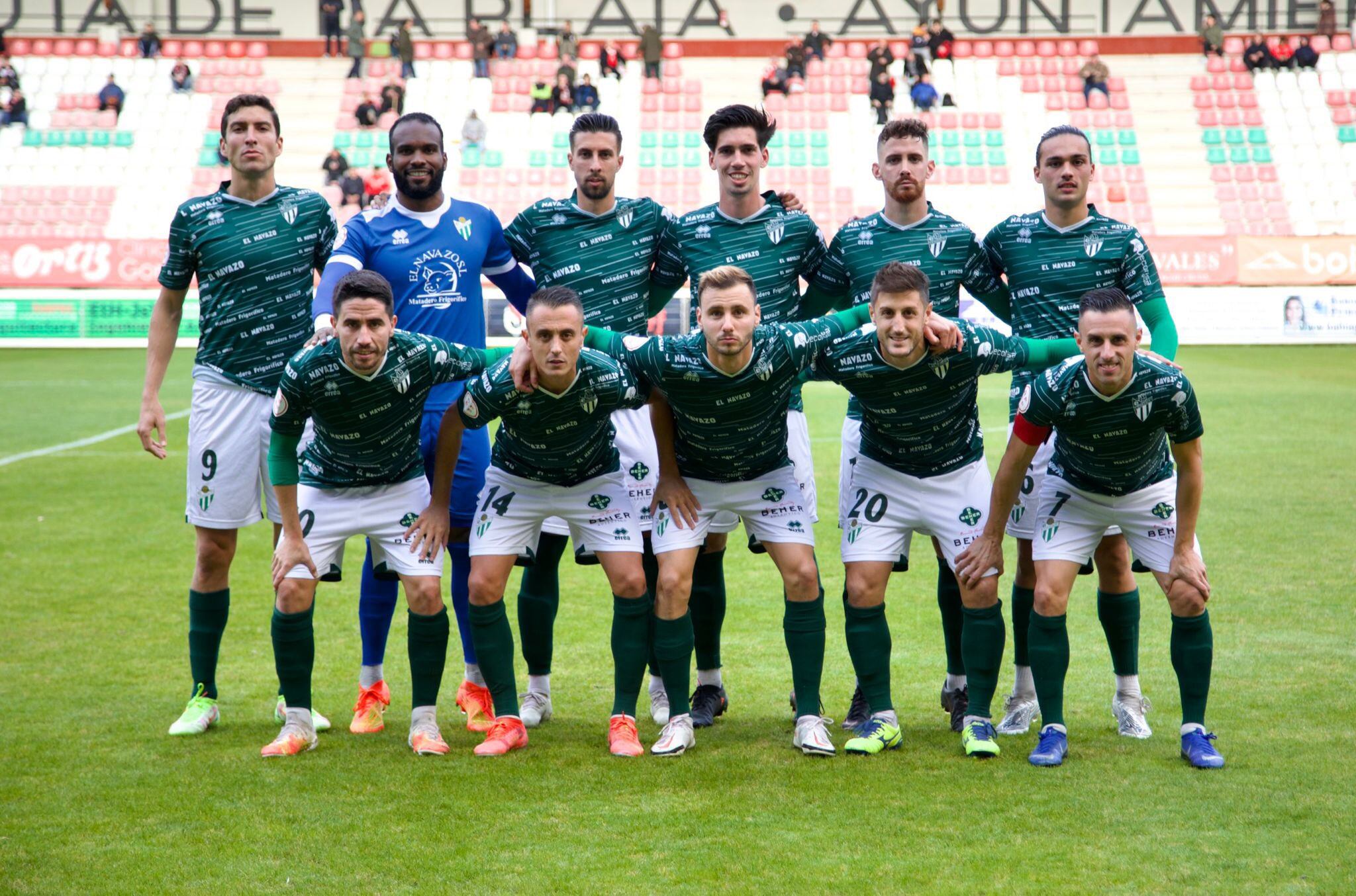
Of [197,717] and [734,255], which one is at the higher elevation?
[734,255]

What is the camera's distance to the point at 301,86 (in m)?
32.9

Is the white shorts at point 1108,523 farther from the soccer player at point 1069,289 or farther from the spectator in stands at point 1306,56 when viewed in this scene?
the spectator in stands at point 1306,56

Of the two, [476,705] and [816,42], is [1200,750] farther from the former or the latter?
[816,42]

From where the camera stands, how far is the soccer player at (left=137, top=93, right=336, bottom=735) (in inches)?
204

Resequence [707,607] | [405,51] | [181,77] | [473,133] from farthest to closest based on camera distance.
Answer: [405,51], [181,77], [473,133], [707,607]

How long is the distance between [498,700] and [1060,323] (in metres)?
2.47

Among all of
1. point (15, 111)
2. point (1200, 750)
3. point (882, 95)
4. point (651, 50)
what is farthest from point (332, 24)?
point (1200, 750)

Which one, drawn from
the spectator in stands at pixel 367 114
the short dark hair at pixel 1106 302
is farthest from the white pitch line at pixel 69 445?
the spectator in stands at pixel 367 114

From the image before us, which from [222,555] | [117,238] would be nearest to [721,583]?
[222,555]

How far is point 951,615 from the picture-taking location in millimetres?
5305

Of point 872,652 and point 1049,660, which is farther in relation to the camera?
point 872,652

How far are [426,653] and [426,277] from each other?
56.1 inches

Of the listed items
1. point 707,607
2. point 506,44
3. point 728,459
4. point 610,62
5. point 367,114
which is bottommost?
point 707,607

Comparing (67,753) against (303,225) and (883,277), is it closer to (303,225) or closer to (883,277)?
(303,225)
